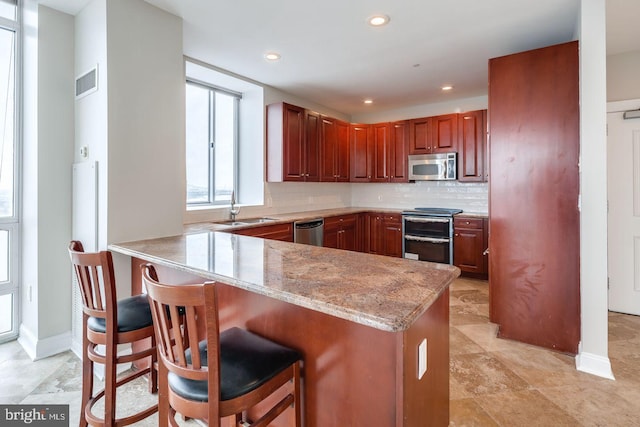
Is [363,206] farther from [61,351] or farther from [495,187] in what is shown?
[61,351]

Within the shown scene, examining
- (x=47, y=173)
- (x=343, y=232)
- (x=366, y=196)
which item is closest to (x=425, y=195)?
(x=366, y=196)

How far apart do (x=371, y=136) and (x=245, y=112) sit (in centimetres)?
218

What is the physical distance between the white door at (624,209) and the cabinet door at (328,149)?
331cm

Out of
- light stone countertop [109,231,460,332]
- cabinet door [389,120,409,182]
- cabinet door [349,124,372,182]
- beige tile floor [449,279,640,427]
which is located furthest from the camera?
cabinet door [349,124,372,182]

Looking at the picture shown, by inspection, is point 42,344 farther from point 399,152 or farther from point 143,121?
point 399,152

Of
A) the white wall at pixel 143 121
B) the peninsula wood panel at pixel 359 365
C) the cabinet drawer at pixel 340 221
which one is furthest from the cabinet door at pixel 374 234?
the peninsula wood panel at pixel 359 365

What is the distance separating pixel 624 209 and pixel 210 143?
4.61m

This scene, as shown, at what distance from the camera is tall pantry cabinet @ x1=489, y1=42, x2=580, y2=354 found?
100 inches

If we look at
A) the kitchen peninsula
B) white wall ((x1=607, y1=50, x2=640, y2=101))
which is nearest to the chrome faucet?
the kitchen peninsula

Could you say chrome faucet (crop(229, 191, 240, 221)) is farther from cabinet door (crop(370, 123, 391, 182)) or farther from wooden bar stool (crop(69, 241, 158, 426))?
cabinet door (crop(370, 123, 391, 182))

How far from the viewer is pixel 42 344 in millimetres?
2559

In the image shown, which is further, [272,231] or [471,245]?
[471,245]

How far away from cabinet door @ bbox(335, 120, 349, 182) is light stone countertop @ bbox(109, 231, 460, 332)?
337 cm

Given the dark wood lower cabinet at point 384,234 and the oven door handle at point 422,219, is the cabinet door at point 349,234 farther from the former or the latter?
the oven door handle at point 422,219
